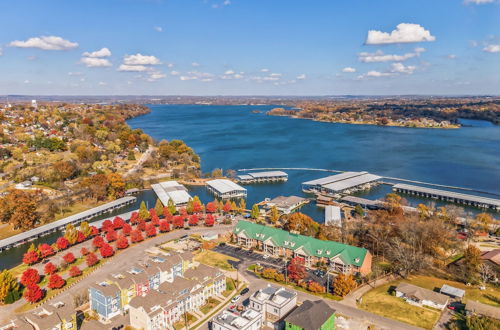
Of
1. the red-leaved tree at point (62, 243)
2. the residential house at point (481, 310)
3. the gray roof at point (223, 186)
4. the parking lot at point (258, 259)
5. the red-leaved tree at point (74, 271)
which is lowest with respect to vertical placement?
the parking lot at point (258, 259)

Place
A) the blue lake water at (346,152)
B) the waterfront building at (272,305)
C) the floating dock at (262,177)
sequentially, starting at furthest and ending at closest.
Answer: the floating dock at (262,177), the blue lake water at (346,152), the waterfront building at (272,305)

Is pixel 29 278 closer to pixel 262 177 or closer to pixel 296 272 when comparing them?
pixel 296 272

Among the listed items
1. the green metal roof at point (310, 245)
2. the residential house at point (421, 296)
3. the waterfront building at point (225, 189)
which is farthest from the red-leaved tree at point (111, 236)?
the residential house at point (421, 296)

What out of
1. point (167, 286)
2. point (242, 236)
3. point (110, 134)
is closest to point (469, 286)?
point (242, 236)

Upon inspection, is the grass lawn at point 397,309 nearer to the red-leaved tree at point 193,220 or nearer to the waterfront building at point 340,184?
the red-leaved tree at point 193,220

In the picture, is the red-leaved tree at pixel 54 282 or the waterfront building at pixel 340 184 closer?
the red-leaved tree at pixel 54 282

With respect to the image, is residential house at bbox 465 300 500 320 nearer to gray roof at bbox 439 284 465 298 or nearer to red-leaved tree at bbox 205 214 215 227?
gray roof at bbox 439 284 465 298

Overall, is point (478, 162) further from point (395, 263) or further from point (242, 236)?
point (242, 236)
